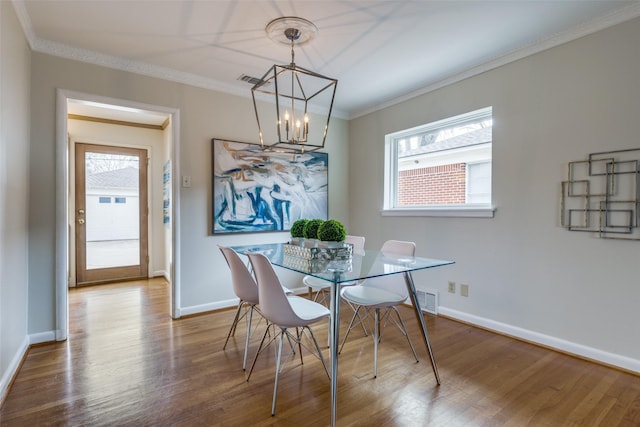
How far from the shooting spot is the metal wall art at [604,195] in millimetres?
2191

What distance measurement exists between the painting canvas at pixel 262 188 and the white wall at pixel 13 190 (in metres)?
1.51

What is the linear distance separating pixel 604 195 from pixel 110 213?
5772mm

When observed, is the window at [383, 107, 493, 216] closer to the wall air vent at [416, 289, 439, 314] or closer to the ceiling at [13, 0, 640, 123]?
the ceiling at [13, 0, 640, 123]

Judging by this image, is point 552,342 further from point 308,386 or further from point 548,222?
point 308,386

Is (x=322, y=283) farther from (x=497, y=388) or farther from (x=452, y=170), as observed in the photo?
(x=452, y=170)

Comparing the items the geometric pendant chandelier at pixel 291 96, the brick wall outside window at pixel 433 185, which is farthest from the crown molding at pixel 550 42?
the geometric pendant chandelier at pixel 291 96

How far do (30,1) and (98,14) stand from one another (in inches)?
14.6

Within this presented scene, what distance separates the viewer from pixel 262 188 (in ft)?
12.4

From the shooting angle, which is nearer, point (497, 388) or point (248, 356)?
point (497, 388)

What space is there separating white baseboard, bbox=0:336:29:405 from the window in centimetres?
353

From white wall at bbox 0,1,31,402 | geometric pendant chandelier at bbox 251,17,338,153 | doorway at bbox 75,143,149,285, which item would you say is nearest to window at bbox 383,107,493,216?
geometric pendant chandelier at bbox 251,17,338,153

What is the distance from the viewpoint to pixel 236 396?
1919mm

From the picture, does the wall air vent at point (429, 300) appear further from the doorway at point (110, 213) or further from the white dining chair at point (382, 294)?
the doorway at point (110, 213)

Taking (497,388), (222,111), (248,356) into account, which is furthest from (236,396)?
(222,111)
